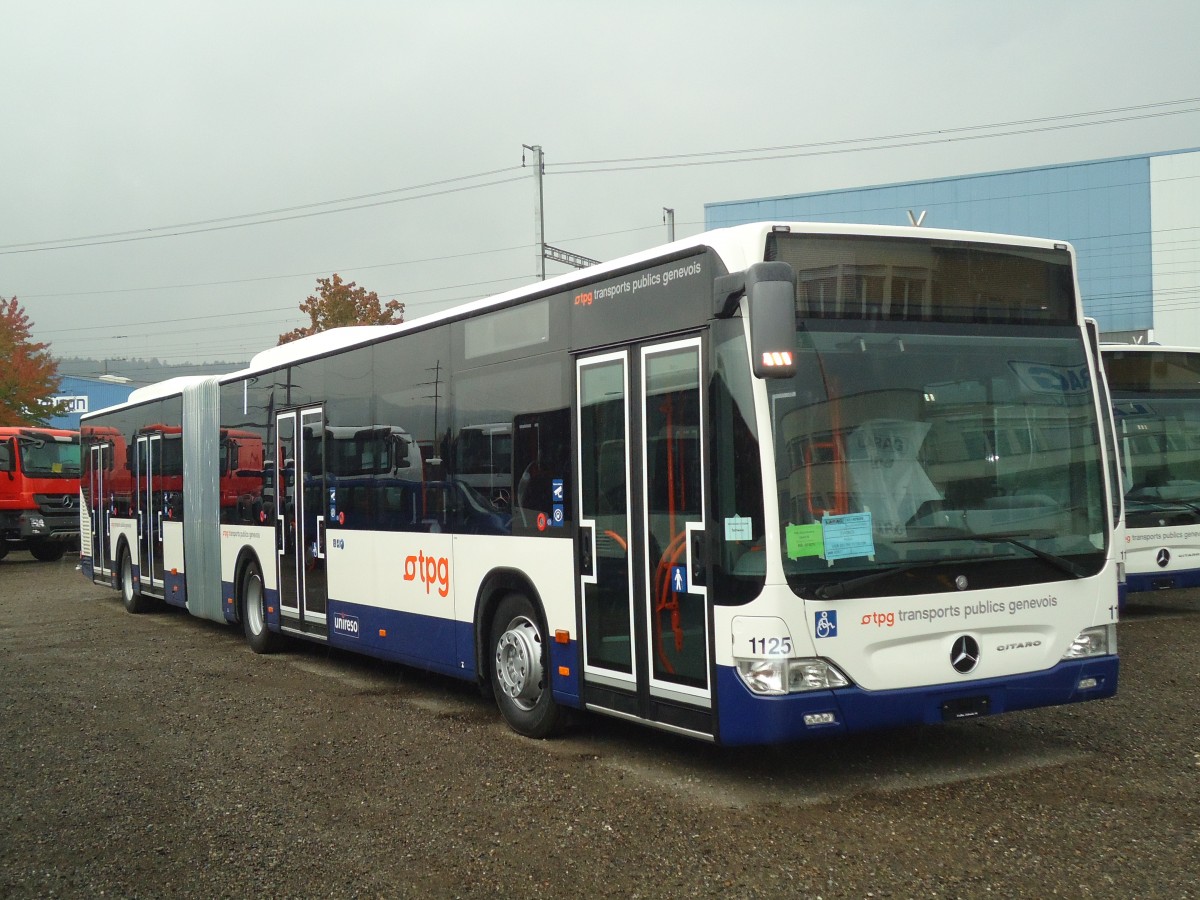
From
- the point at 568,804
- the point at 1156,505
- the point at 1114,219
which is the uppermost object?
the point at 1114,219

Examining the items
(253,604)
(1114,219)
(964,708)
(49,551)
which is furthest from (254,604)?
(1114,219)

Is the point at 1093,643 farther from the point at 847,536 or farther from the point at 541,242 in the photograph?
the point at 541,242

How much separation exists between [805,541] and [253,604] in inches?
351

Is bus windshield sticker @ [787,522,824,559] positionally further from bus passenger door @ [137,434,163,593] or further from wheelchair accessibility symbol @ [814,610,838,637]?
bus passenger door @ [137,434,163,593]

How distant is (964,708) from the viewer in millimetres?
6535

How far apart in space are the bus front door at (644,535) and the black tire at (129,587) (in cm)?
1270

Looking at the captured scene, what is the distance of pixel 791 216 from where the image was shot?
5056cm

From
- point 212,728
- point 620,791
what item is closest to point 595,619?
point 620,791

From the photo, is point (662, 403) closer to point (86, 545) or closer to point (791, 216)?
point (86, 545)

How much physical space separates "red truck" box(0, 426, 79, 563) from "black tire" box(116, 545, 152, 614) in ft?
38.5

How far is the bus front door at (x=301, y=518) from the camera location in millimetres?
11805

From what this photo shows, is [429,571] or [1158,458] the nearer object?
[429,571]

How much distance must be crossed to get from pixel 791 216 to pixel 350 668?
136 feet

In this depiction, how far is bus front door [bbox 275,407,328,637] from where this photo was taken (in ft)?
38.7
